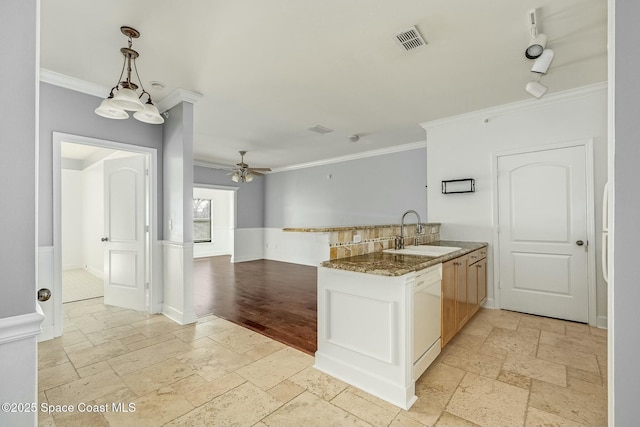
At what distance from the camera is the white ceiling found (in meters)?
2.07

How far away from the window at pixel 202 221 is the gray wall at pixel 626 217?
380 inches

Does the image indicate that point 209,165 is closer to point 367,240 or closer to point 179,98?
point 179,98

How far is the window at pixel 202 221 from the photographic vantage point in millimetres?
A: 9369

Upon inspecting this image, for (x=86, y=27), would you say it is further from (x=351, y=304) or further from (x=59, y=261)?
(x=351, y=304)

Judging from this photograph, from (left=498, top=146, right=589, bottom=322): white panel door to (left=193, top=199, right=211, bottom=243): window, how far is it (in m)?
8.44

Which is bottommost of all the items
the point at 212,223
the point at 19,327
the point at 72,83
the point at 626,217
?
the point at 19,327

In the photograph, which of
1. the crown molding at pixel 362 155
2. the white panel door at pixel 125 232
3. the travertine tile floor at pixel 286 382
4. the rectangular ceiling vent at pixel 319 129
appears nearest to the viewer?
the travertine tile floor at pixel 286 382

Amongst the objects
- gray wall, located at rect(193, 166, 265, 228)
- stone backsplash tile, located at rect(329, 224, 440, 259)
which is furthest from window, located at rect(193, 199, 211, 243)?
stone backsplash tile, located at rect(329, 224, 440, 259)

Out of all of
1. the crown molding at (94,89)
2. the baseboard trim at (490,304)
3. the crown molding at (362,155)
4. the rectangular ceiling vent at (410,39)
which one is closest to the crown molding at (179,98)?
the crown molding at (94,89)

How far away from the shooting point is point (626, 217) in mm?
1165

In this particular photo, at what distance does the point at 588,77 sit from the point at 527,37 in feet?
4.19

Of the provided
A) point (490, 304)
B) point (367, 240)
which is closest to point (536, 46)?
point (367, 240)

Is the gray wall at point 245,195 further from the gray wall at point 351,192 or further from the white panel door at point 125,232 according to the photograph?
the white panel door at point 125,232

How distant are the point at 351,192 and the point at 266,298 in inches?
135
